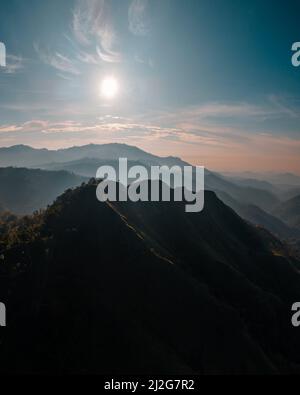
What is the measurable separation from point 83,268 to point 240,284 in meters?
51.5

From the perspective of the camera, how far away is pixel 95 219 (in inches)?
4067

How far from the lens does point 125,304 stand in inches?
3305

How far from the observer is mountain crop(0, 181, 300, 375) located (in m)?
73.3

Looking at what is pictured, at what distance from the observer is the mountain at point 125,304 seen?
7331 centimetres
